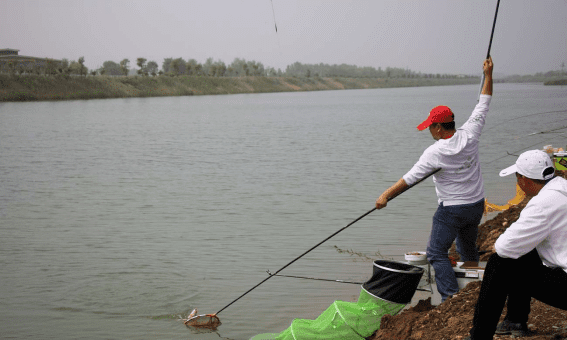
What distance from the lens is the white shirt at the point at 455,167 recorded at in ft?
13.8

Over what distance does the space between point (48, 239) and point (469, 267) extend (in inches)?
288

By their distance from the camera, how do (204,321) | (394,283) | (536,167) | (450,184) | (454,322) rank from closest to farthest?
(536,167)
(454,322)
(394,283)
(450,184)
(204,321)

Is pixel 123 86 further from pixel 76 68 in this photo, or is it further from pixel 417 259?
pixel 417 259

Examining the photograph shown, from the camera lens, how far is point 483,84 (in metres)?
4.74

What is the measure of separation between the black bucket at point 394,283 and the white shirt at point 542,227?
126 cm

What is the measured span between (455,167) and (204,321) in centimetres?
310

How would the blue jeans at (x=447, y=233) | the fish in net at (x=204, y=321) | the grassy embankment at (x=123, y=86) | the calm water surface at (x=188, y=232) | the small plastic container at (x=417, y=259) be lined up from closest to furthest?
the blue jeans at (x=447, y=233), the small plastic container at (x=417, y=259), the fish in net at (x=204, y=321), the calm water surface at (x=188, y=232), the grassy embankment at (x=123, y=86)

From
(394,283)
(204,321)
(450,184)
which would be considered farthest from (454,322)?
(204,321)

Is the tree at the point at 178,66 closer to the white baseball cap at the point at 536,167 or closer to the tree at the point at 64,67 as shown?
the tree at the point at 64,67

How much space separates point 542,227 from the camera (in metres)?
2.94

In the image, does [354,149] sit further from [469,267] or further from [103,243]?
[469,267]

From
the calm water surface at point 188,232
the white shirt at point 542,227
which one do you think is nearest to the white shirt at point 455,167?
the white shirt at point 542,227

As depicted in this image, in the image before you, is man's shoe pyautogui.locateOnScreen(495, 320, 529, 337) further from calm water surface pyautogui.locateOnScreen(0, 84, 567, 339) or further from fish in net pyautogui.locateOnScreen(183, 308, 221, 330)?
fish in net pyautogui.locateOnScreen(183, 308, 221, 330)

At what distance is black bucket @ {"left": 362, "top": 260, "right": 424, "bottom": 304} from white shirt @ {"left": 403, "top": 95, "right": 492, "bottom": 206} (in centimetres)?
64
